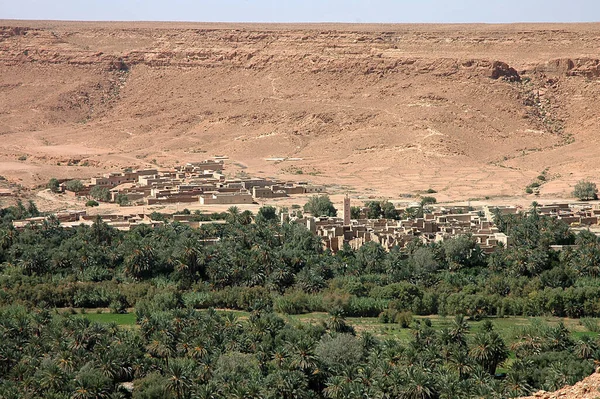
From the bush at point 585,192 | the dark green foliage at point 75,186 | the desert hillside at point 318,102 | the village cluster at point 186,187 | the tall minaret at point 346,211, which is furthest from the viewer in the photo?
the desert hillside at point 318,102

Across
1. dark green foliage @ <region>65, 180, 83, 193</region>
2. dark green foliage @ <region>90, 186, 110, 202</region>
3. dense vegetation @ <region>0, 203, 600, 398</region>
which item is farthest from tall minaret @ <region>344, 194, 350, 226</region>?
dark green foliage @ <region>65, 180, 83, 193</region>

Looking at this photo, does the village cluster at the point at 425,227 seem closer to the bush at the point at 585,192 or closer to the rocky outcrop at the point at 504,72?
the bush at the point at 585,192

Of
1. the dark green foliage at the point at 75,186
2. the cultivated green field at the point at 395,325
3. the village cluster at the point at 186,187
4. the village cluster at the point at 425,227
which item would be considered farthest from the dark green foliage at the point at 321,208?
the dark green foliage at the point at 75,186

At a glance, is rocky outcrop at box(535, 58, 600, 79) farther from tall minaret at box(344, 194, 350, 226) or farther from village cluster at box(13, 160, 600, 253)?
tall minaret at box(344, 194, 350, 226)

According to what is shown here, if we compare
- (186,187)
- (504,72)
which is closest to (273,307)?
(186,187)

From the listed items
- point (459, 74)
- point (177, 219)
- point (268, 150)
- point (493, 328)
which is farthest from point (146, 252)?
point (459, 74)

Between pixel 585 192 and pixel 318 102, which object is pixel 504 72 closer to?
pixel 318 102
